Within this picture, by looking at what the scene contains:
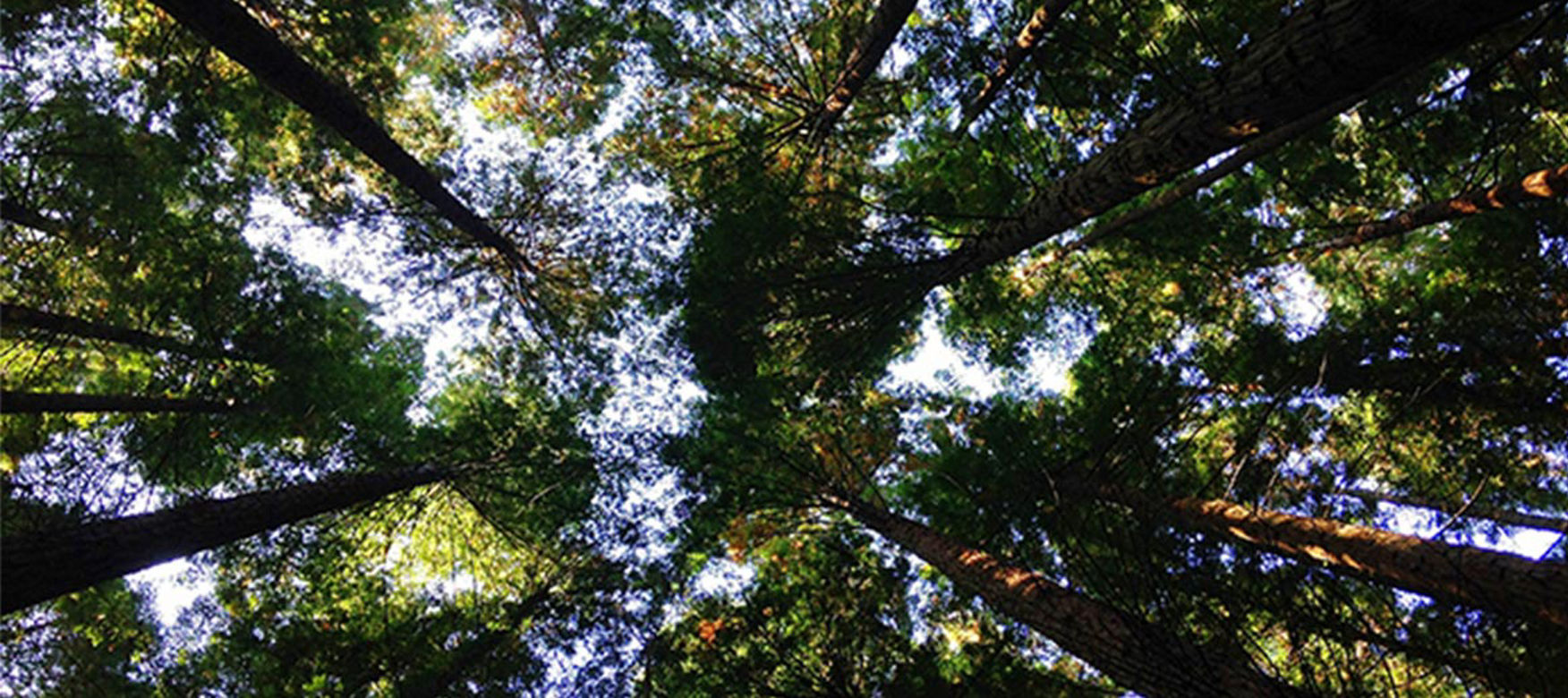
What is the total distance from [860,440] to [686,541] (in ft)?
10.1

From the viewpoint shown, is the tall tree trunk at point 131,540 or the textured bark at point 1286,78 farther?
the tall tree trunk at point 131,540

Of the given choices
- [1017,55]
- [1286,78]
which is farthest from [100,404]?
Answer: [1286,78]

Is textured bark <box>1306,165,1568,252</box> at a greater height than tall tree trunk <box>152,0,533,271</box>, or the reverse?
tall tree trunk <box>152,0,533,271</box>

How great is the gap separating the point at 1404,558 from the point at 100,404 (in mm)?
13348

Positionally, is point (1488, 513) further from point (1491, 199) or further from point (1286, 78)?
point (1286, 78)

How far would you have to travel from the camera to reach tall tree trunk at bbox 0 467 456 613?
4039 mm

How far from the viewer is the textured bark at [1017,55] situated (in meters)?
6.14

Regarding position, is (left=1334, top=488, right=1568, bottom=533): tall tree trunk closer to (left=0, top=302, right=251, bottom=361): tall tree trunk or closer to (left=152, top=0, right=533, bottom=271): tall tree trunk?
(left=152, top=0, right=533, bottom=271): tall tree trunk

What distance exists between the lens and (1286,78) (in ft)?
9.12

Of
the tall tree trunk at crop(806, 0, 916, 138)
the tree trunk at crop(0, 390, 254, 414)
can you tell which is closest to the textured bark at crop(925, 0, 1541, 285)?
the tall tree trunk at crop(806, 0, 916, 138)

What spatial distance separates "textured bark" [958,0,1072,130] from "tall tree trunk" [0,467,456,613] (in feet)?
25.9

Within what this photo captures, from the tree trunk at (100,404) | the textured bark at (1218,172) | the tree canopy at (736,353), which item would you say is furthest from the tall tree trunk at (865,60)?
the tree trunk at (100,404)

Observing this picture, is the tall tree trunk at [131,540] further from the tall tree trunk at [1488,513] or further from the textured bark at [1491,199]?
the tall tree trunk at [1488,513]

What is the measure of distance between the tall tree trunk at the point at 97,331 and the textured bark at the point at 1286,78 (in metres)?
10.4
